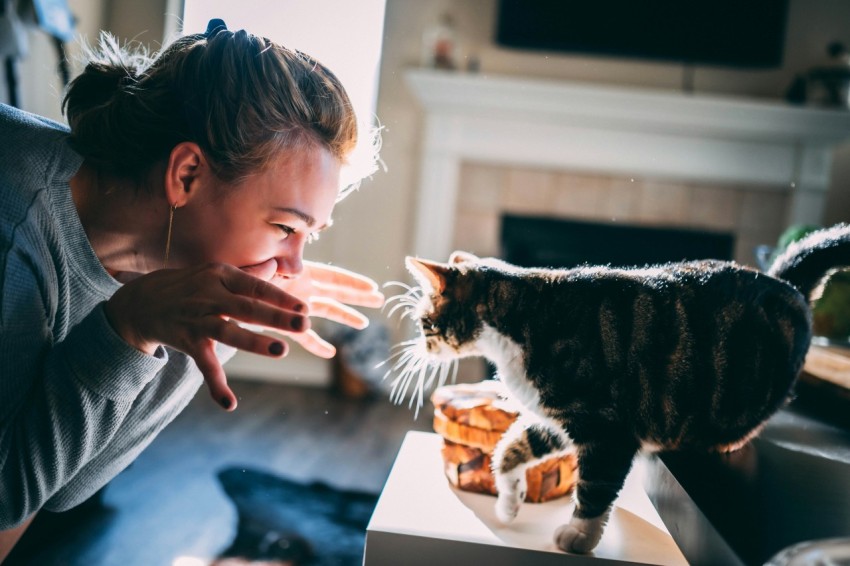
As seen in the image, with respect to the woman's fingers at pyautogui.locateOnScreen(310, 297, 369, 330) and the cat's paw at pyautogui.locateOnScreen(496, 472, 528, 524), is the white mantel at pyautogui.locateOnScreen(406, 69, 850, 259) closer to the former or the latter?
the woman's fingers at pyautogui.locateOnScreen(310, 297, 369, 330)

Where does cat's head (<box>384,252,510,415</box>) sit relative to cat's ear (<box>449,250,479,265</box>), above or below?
below

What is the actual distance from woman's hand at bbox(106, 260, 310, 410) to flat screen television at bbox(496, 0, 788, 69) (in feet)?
7.13

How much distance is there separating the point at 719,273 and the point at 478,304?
18 cm

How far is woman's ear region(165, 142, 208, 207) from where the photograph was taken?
1.94 ft

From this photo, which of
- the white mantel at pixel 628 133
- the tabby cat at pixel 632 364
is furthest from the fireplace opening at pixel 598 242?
the tabby cat at pixel 632 364

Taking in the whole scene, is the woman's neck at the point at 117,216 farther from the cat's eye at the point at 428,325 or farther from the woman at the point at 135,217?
the cat's eye at the point at 428,325

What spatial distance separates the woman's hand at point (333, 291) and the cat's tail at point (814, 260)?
1.25 ft

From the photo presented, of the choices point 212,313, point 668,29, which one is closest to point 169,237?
point 212,313

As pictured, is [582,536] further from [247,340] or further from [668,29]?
[668,29]

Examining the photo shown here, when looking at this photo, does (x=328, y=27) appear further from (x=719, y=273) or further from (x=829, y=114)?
(x=829, y=114)

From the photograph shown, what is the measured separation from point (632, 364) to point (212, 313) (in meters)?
0.28

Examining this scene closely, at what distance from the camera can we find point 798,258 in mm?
519

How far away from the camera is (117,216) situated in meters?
0.64

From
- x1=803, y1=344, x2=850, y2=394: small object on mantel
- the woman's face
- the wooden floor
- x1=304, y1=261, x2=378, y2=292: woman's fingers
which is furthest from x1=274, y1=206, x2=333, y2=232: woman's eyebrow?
the wooden floor
